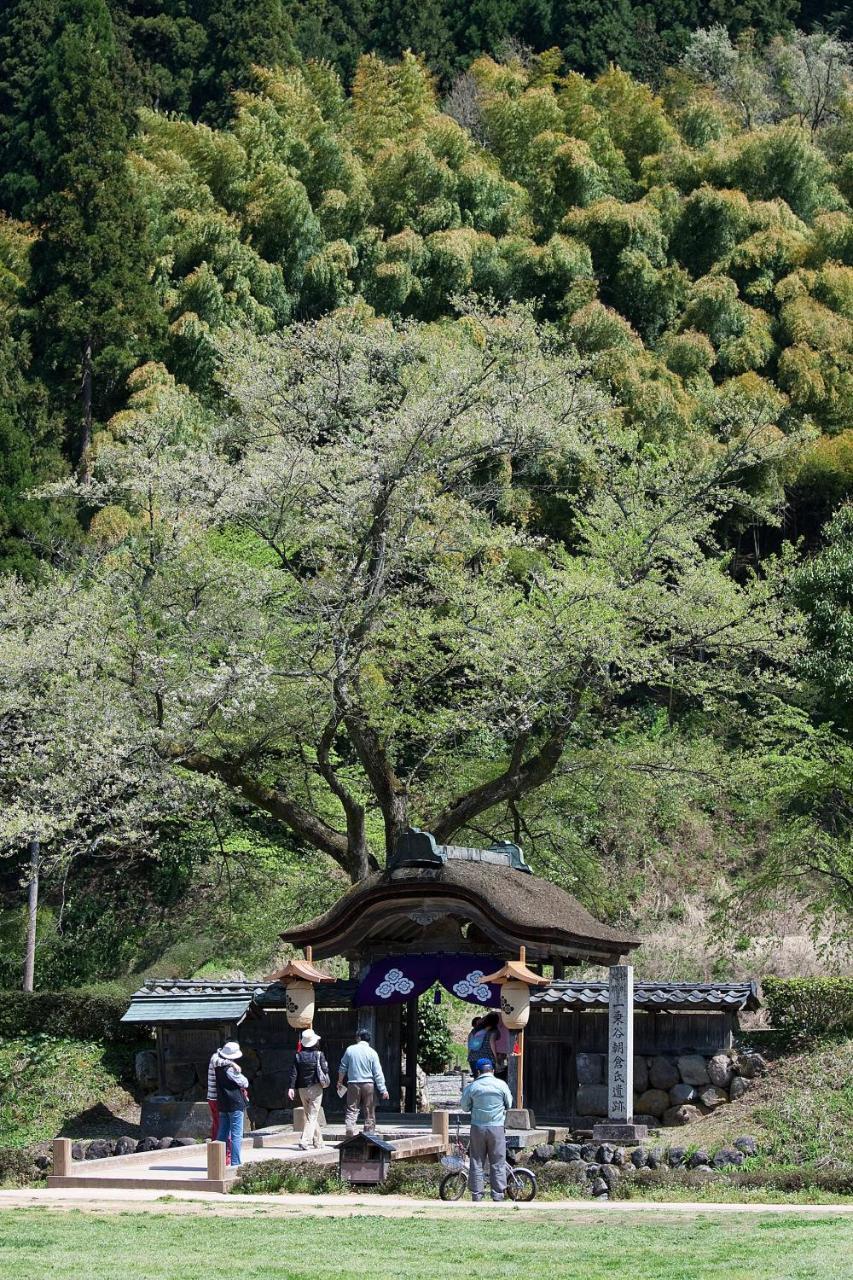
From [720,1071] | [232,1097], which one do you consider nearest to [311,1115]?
[232,1097]

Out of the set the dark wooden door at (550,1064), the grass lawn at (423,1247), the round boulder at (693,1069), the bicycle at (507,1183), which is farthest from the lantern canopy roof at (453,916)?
the grass lawn at (423,1247)

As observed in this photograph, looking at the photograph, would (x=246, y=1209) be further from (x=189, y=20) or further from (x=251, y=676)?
(x=189, y=20)

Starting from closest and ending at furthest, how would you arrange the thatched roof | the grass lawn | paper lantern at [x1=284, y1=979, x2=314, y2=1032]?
1. the grass lawn
2. paper lantern at [x1=284, y1=979, x2=314, y2=1032]
3. the thatched roof

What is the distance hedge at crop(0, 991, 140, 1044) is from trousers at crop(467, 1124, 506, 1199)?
8222 mm

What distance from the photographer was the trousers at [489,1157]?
37.1 feet

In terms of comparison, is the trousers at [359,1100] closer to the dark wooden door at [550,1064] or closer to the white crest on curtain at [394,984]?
the white crest on curtain at [394,984]

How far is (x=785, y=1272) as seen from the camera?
7758mm

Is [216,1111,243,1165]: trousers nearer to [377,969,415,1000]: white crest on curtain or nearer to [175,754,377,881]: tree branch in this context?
[377,969,415,1000]: white crest on curtain

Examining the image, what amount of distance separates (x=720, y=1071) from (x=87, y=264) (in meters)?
24.5

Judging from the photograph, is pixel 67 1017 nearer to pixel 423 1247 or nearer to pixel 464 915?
pixel 464 915

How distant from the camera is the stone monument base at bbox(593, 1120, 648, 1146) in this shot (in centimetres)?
1485

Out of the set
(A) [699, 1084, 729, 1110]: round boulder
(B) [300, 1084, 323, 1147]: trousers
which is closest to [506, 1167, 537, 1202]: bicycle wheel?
(B) [300, 1084, 323, 1147]: trousers

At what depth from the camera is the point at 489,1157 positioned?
451 inches

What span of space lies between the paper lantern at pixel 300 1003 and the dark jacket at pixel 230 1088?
1.90 m
